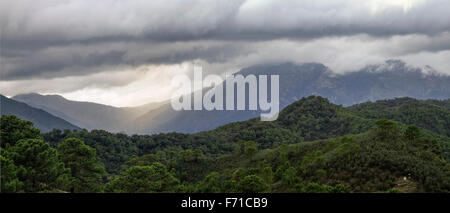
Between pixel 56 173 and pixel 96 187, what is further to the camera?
pixel 96 187

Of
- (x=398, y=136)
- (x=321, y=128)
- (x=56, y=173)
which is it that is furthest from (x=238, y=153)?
(x=321, y=128)

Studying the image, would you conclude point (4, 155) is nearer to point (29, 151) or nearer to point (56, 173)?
point (29, 151)

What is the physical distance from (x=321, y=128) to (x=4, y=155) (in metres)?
166

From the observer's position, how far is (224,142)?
17675 cm

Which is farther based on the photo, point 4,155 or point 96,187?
point 96,187

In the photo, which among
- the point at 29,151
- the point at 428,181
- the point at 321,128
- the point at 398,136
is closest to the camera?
the point at 428,181

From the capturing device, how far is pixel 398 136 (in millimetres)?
56406
